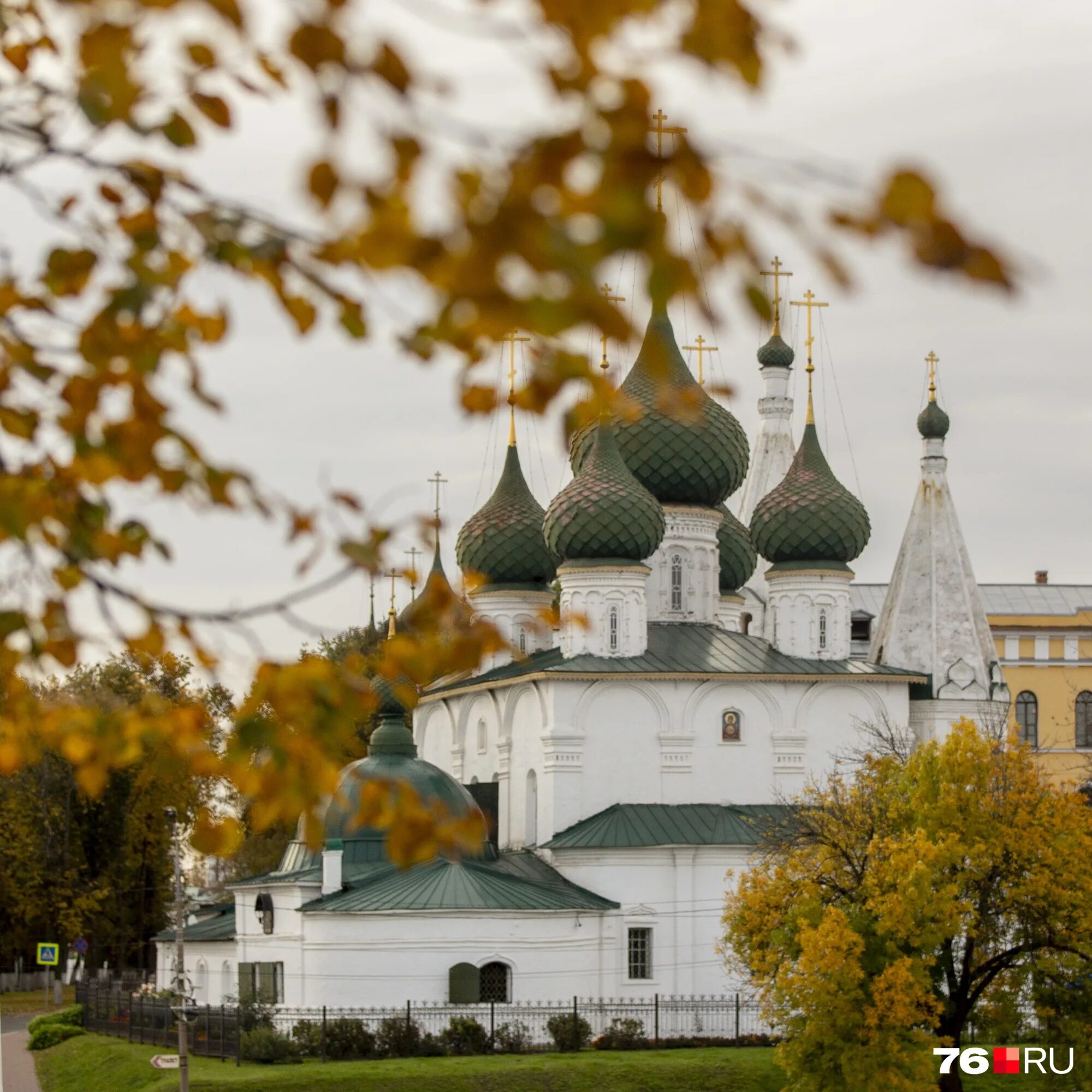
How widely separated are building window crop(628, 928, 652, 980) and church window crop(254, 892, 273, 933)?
5.83 metres

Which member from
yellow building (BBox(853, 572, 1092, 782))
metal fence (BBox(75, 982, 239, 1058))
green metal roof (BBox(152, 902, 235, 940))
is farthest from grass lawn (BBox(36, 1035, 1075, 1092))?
yellow building (BBox(853, 572, 1092, 782))

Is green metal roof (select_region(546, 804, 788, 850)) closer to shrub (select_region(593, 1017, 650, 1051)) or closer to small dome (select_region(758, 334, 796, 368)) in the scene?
shrub (select_region(593, 1017, 650, 1051))

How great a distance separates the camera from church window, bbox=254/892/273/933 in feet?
112

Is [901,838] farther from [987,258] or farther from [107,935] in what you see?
[107,935]

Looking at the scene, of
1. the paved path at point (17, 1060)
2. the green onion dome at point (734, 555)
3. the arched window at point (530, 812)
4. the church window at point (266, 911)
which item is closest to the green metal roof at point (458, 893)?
the church window at point (266, 911)

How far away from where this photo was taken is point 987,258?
3.67m

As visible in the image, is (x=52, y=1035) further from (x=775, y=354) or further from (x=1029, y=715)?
(x=1029, y=715)

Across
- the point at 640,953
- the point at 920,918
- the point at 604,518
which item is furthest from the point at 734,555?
the point at 920,918

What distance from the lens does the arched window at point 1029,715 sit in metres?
58.2

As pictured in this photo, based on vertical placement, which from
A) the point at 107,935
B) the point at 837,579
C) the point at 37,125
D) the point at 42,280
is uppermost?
the point at 837,579

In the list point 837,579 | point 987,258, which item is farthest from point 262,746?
point 837,579

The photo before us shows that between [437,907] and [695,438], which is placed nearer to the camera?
[437,907]

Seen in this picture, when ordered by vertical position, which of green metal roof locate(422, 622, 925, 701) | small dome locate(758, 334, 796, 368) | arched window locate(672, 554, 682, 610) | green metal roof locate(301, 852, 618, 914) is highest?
small dome locate(758, 334, 796, 368)

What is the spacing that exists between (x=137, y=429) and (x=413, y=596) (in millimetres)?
40460
